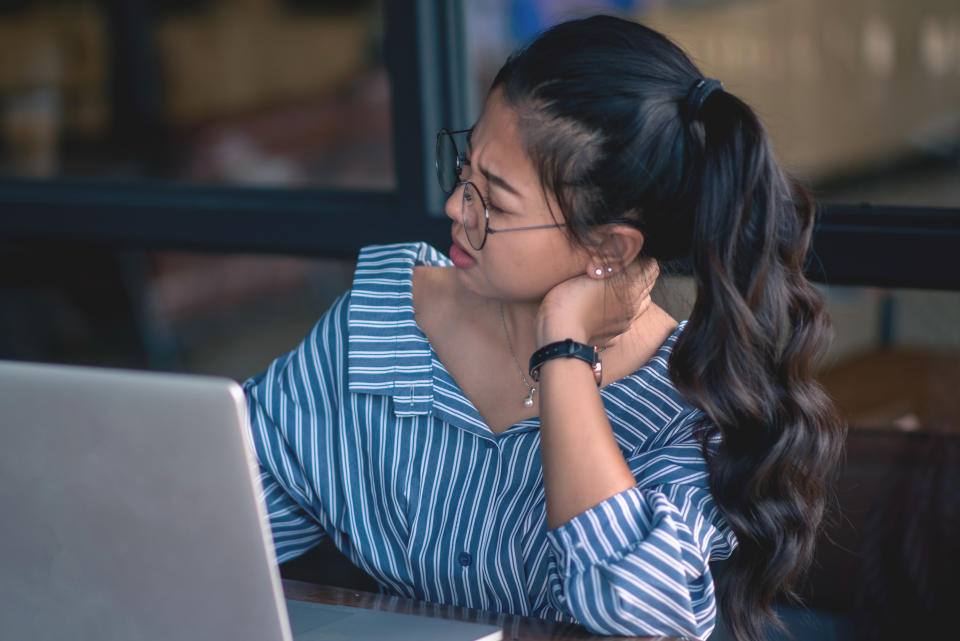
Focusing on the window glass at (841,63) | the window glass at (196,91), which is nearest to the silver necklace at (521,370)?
the window glass at (196,91)

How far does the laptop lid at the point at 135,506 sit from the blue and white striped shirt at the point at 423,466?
370 millimetres

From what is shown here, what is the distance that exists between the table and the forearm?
0.10 meters

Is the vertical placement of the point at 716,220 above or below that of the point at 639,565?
above

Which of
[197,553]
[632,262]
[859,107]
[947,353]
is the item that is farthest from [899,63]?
[197,553]

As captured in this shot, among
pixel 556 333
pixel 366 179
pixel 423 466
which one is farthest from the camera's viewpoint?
pixel 366 179

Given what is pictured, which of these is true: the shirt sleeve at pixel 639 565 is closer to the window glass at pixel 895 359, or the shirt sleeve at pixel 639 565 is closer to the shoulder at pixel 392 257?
the shoulder at pixel 392 257

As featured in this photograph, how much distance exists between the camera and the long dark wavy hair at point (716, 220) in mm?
1095

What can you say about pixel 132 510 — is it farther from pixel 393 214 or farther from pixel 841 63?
pixel 841 63

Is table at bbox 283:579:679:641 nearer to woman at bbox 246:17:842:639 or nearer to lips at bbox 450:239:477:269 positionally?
woman at bbox 246:17:842:639

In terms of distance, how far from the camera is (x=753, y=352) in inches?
44.0

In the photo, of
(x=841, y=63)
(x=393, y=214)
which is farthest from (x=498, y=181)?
(x=841, y=63)

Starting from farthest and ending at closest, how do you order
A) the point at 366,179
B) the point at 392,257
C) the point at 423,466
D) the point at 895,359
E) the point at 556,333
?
the point at 366,179 < the point at 895,359 < the point at 392,257 < the point at 423,466 < the point at 556,333

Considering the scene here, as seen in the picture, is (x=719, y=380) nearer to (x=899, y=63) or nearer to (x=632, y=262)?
(x=632, y=262)

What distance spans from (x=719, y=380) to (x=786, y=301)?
110 millimetres
